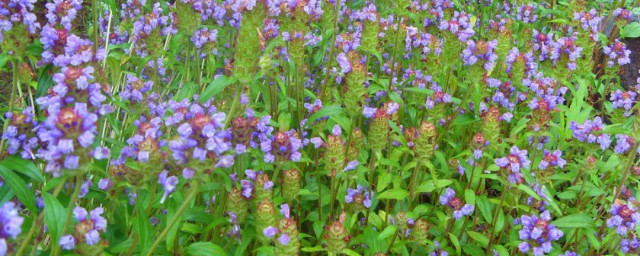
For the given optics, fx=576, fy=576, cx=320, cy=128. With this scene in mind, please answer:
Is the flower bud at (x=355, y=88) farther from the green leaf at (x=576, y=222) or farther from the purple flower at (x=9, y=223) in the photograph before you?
the purple flower at (x=9, y=223)

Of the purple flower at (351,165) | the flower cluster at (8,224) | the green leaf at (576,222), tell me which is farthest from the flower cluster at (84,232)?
the green leaf at (576,222)

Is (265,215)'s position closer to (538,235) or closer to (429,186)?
(429,186)

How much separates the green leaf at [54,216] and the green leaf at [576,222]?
263 centimetres

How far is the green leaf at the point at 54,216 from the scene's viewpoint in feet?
6.98

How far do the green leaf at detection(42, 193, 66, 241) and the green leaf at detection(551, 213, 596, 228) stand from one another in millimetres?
2626

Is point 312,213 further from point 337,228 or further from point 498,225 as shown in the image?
point 498,225

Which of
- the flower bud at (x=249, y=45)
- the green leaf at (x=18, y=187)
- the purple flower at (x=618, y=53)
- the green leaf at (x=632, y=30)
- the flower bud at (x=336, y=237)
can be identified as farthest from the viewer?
the green leaf at (x=632, y=30)

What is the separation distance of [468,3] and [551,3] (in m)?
0.99

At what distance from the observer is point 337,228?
2.88 meters

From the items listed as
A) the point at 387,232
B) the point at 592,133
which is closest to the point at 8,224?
the point at 387,232

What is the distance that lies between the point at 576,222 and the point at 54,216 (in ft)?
9.22

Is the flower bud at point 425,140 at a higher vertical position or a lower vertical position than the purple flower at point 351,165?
higher

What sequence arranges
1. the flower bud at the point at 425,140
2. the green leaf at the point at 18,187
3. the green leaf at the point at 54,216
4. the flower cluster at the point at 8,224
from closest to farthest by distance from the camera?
the flower cluster at the point at 8,224 → the green leaf at the point at 54,216 → the green leaf at the point at 18,187 → the flower bud at the point at 425,140

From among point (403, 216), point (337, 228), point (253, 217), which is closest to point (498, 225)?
point (403, 216)
